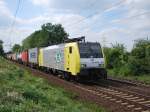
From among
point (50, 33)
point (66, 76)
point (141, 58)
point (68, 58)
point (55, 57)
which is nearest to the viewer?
point (68, 58)

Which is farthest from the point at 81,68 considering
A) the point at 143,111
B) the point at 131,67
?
the point at 143,111

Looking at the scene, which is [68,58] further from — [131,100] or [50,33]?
[50,33]

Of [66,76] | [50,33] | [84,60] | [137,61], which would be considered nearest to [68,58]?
[84,60]

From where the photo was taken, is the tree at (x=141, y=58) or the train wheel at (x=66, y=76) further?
the tree at (x=141, y=58)

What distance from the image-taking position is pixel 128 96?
17375 mm

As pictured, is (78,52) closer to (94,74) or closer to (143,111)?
(94,74)

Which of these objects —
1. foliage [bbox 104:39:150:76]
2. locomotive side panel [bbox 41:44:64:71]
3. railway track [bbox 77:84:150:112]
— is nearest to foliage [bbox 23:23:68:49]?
locomotive side panel [bbox 41:44:64:71]

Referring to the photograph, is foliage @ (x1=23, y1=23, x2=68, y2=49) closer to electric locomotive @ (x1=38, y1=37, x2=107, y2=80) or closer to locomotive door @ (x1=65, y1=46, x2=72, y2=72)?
locomotive door @ (x1=65, y1=46, x2=72, y2=72)

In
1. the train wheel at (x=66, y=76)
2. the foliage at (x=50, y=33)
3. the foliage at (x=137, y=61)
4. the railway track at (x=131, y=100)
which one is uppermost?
the foliage at (x=50, y=33)

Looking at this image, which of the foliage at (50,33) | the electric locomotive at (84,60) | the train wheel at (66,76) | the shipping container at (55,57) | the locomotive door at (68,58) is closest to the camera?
the electric locomotive at (84,60)

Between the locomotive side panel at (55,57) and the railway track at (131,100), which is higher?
the locomotive side panel at (55,57)

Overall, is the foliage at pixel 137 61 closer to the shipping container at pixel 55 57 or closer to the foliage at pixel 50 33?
the shipping container at pixel 55 57

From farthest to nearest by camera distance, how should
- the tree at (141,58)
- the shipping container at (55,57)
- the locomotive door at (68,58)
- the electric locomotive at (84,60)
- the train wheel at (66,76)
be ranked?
1. the tree at (141,58)
2. the shipping container at (55,57)
3. the train wheel at (66,76)
4. the locomotive door at (68,58)
5. the electric locomotive at (84,60)

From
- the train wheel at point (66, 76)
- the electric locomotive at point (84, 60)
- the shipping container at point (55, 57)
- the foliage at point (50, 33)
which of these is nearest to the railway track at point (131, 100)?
the electric locomotive at point (84, 60)
